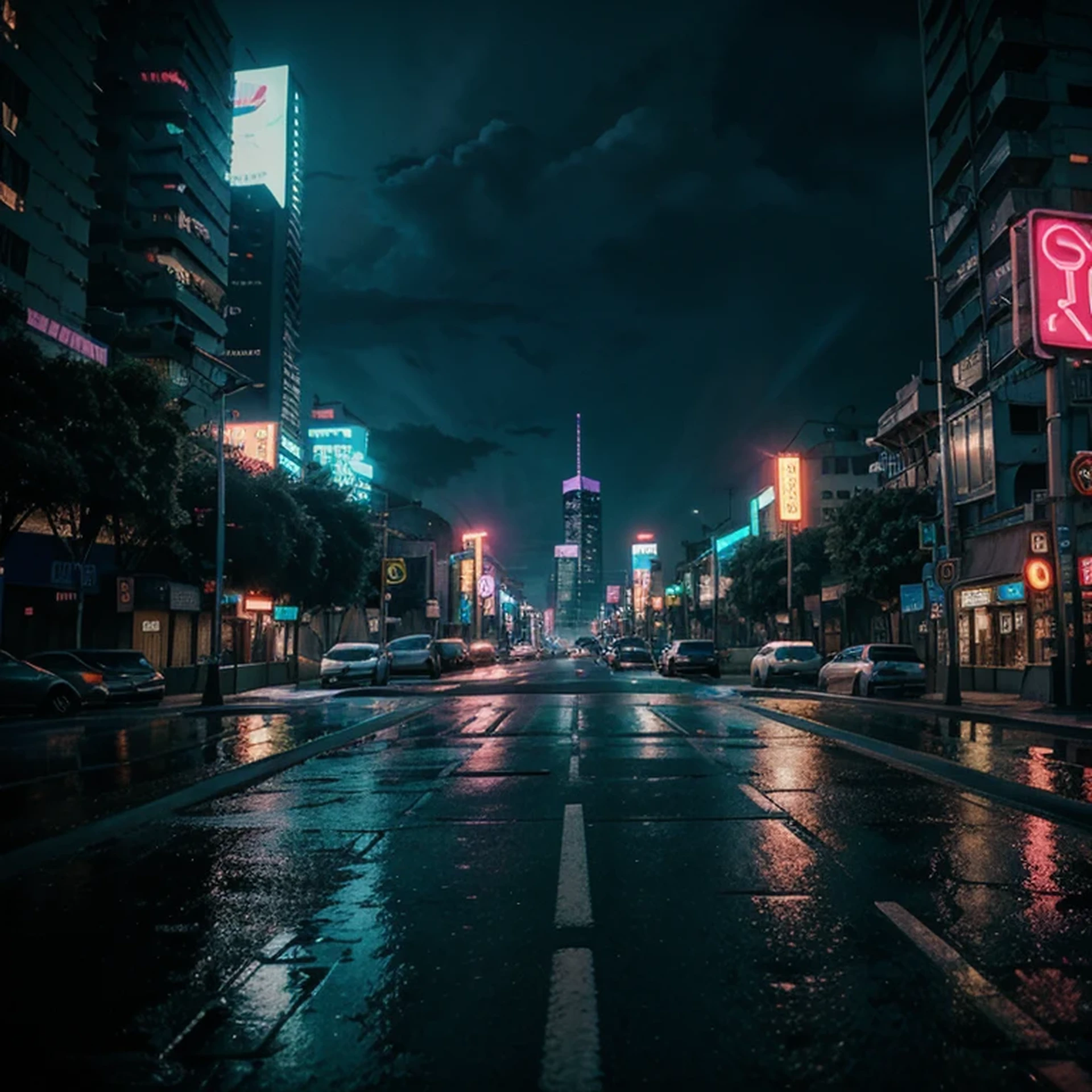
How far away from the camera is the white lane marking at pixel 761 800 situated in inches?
349

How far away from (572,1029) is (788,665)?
33493mm

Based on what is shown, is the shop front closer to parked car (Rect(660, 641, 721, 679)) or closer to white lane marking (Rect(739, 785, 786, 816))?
parked car (Rect(660, 641, 721, 679))

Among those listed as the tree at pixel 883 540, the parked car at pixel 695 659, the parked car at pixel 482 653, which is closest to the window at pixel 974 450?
the tree at pixel 883 540

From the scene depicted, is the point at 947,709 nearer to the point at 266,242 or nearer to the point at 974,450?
the point at 974,450

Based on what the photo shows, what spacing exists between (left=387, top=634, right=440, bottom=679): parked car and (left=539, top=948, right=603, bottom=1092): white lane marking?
132ft

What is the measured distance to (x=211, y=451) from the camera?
4472 centimetres

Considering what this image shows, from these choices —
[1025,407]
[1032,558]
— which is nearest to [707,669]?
[1025,407]

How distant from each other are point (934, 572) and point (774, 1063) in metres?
23.8

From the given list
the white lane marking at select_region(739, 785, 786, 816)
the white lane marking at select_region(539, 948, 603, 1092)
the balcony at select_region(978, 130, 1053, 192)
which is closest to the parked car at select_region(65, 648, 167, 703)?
the white lane marking at select_region(739, 785, 786, 816)

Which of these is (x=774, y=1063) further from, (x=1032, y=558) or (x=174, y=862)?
(x=1032, y=558)

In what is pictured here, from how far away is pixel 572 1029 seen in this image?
3.80 meters

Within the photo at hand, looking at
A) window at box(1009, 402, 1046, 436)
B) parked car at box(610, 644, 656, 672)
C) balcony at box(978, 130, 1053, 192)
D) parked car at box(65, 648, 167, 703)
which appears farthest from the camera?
parked car at box(610, 644, 656, 672)

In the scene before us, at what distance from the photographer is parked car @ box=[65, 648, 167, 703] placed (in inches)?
1061

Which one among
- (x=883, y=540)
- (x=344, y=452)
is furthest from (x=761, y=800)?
(x=344, y=452)
